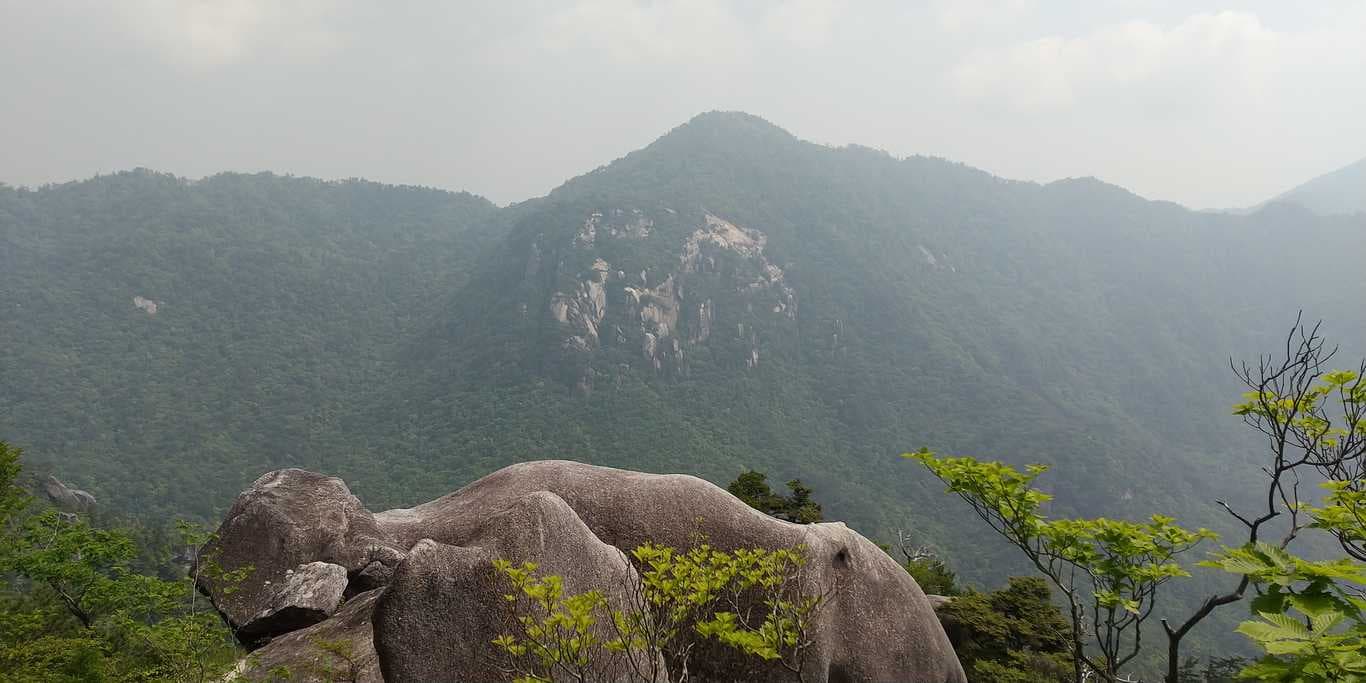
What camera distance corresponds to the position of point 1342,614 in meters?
3.49

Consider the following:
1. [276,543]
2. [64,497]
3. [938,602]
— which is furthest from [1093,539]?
[64,497]

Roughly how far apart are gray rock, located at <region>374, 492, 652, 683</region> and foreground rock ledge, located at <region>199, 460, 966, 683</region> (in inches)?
0.8

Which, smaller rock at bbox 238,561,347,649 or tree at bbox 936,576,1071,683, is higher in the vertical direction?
smaller rock at bbox 238,561,347,649

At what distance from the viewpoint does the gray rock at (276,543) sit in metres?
10.1

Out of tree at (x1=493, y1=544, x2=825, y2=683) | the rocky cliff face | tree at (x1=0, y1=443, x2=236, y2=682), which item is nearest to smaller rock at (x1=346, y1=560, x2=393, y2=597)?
tree at (x1=0, y1=443, x2=236, y2=682)

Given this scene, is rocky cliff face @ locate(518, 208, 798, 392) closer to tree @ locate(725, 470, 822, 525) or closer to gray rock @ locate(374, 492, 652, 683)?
tree @ locate(725, 470, 822, 525)

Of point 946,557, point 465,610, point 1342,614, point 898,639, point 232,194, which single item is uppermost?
point 232,194

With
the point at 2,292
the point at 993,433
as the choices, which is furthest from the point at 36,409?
the point at 993,433

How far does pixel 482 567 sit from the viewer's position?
29.1ft

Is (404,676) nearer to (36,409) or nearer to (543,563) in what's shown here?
(543,563)

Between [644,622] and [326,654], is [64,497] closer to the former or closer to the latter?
[326,654]

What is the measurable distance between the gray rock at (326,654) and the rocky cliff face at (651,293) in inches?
3361

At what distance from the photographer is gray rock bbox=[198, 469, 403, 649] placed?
33.1 feet

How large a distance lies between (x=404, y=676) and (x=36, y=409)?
319 feet
